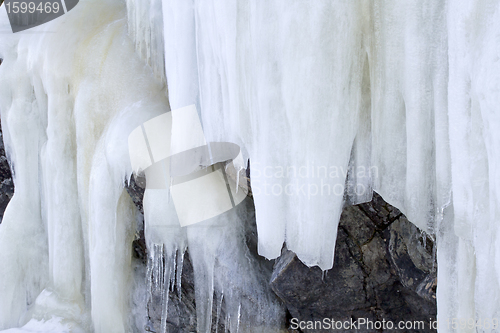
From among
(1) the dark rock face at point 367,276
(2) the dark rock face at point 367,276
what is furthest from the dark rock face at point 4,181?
(2) the dark rock face at point 367,276

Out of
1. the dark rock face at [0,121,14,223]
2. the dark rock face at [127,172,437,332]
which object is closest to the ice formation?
the dark rock face at [127,172,437,332]

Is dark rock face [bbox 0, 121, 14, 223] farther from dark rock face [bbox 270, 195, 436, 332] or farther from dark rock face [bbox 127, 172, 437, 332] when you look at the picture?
dark rock face [bbox 270, 195, 436, 332]

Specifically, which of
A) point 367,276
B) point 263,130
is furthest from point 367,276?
point 263,130

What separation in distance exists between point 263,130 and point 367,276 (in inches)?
38.8

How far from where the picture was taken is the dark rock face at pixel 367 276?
188cm

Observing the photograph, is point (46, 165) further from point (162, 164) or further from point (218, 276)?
point (218, 276)

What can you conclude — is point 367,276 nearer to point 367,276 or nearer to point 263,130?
point 367,276

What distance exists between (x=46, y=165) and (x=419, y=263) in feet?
7.04

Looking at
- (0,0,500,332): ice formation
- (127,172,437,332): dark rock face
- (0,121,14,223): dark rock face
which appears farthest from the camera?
(0,121,14,223): dark rock face

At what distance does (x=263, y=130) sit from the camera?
1511 millimetres

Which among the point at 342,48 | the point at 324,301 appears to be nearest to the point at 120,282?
the point at 324,301

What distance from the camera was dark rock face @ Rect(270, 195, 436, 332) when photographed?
1.89 metres

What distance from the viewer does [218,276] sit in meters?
2.28

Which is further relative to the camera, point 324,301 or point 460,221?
point 324,301
